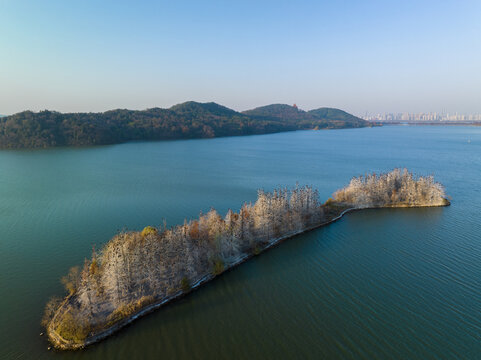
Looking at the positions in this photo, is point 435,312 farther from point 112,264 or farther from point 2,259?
point 2,259

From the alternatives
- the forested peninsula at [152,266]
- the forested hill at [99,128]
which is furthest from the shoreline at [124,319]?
the forested hill at [99,128]

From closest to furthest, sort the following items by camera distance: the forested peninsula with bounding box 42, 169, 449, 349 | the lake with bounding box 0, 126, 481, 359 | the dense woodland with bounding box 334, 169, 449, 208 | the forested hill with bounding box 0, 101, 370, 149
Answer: the lake with bounding box 0, 126, 481, 359, the forested peninsula with bounding box 42, 169, 449, 349, the dense woodland with bounding box 334, 169, 449, 208, the forested hill with bounding box 0, 101, 370, 149

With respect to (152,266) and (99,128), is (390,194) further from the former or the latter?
(99,128)

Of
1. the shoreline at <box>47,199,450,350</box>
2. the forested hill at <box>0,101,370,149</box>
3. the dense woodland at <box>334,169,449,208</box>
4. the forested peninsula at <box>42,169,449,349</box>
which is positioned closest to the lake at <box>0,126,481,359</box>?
the shoreline at <box>47,199,450,350</box>

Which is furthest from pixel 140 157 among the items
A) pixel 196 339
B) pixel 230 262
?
pixel 196 339

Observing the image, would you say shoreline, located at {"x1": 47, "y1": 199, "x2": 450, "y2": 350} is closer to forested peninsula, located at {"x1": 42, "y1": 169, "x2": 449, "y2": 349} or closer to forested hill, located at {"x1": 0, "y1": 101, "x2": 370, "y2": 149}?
forested peninsula, located at {"x1": 42, "y1": 169, "x2": 449, "y2": 349}

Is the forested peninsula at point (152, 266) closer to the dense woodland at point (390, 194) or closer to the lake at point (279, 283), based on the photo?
the lake at point (279, 283)
